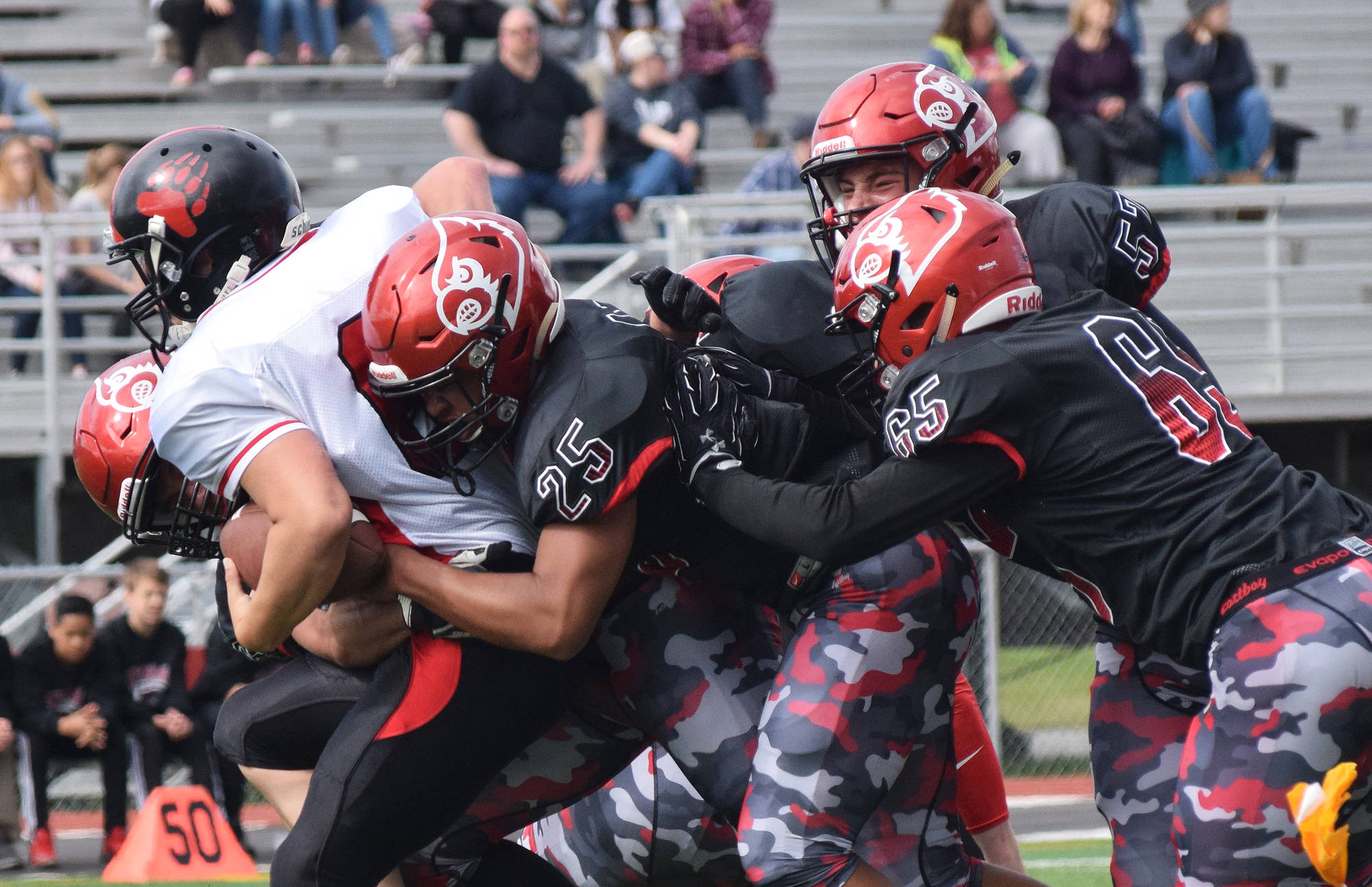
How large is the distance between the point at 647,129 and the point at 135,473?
20.8ft

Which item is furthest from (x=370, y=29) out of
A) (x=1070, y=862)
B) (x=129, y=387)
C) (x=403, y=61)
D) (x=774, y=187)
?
(x=129, y=387)

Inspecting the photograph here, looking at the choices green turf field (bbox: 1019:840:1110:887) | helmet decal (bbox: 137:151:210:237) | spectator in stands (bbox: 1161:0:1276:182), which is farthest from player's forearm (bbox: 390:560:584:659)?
spectator in stands (bbox: 1161:0:1276:182)

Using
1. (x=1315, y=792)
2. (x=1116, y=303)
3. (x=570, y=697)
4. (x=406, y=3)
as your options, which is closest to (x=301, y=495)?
(x=570, y=697)

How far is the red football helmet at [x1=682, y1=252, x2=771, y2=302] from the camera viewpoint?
13.2ft

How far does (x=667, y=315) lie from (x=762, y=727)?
0.94m

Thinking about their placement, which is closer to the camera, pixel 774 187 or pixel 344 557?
pixel 344 557

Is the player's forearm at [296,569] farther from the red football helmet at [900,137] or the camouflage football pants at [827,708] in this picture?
the red football helmet at [900,137]

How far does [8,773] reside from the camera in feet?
23.4

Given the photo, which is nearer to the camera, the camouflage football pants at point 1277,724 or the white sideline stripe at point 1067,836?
the camouflage football pants at point 1277,724

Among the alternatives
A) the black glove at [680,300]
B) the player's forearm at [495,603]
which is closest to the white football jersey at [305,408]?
the player's forearm at [495,603]

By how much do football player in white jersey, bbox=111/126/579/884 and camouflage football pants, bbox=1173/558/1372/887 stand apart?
1.35m

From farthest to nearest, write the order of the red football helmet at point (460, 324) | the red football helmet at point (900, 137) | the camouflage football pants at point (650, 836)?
1. the camouflage football pants at point (650, 836)
2. the red football helmet at point (900, 137)
3. the red football helmet at point (460, 324)

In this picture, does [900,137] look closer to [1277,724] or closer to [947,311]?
[947,311]

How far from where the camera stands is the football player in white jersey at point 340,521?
3.28m
